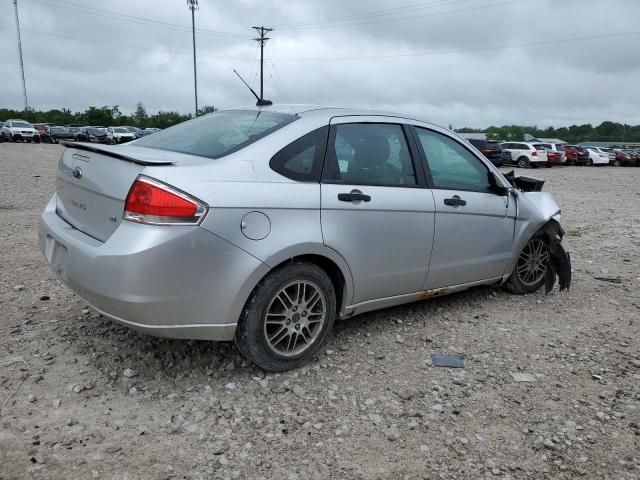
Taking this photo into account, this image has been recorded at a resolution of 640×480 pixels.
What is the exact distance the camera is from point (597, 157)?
40.6m

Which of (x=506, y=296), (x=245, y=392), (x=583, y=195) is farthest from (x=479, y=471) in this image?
(x=583, y=195)

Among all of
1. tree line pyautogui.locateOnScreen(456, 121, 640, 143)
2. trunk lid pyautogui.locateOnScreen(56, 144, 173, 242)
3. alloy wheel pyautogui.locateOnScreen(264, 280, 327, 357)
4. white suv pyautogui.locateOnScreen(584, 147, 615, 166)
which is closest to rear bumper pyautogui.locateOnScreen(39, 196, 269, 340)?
trunk lid pyautogui.locateOnScreen(56, 144, 173, 242)

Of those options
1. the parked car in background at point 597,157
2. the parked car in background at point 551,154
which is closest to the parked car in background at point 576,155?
the parked car in background at point 597,157

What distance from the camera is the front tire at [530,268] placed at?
202 inches

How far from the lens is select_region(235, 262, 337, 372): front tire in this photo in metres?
3.23

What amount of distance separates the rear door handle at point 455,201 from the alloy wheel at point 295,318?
4.20 ft

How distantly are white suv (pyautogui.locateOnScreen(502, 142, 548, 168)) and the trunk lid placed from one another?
33911 millimetres

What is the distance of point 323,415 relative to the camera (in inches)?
121

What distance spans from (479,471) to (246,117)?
2.60 m

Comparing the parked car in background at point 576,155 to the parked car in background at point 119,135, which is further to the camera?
the parked car in background at point 119,135

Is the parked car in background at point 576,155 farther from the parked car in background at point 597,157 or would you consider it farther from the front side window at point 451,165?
the front side window at point 451,165

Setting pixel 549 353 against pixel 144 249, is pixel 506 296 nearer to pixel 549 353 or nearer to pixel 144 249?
pixel 549 353

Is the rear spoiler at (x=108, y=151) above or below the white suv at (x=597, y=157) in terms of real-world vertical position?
above

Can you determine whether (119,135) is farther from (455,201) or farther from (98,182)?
(98,182)
